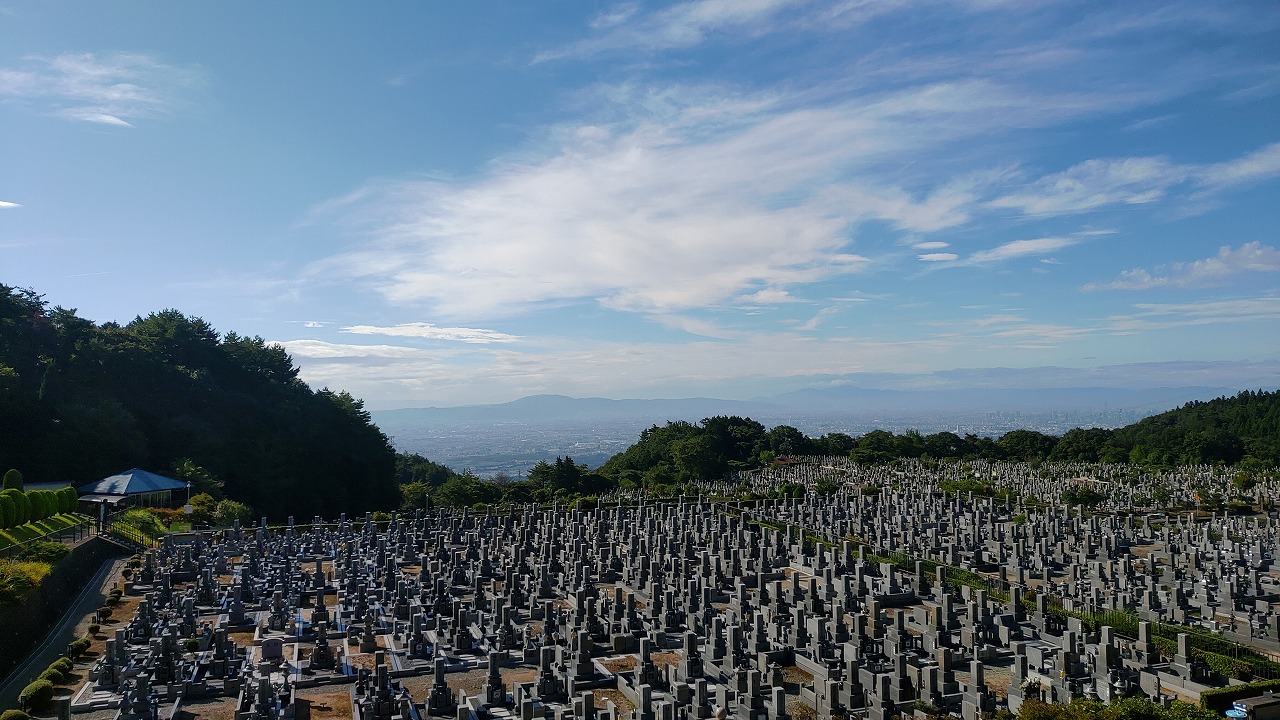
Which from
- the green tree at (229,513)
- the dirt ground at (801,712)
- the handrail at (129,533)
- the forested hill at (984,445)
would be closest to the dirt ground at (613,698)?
the dirt ground at (801,712)

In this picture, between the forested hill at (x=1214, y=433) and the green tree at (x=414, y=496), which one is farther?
the forested hill at (x=1214, y=433)

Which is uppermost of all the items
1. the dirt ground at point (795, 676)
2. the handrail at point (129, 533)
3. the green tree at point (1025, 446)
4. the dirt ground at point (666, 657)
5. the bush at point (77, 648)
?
the green tree at point (1025, 446)

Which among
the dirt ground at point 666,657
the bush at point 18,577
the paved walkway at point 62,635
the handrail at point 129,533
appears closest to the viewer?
the paved walkway at point 62,635

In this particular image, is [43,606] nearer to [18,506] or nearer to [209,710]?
[18,506]

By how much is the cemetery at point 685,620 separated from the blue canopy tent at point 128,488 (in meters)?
3.58

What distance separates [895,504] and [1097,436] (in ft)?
114

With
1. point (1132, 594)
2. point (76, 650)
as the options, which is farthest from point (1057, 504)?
point (76, 650)

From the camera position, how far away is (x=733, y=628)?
1412cm

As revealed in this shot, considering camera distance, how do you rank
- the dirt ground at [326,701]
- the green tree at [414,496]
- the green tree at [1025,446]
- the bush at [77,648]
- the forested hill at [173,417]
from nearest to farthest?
the dirt ground at [326,701]
the bush at [77,648]
the forested hill at [173,417]
the green tree at [414,496]
the green tree at [1025,446]

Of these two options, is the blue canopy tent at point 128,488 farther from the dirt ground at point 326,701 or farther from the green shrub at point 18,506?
the dirt ground at point 326,701

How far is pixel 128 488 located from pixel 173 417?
11810mm

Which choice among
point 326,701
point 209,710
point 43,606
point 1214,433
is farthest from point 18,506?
point 1214,433

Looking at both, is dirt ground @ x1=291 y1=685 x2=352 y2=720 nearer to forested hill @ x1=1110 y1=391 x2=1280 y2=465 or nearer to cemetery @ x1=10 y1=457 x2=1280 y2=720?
cemetery @ x1=10 y1=457 x2=1280 y2=720

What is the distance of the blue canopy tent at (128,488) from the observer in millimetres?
26094
